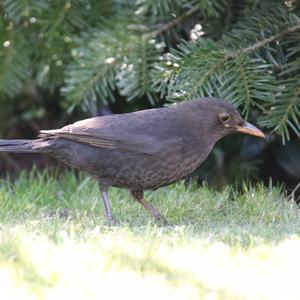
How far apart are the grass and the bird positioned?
0.30 meters

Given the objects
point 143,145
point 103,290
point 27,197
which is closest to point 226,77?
point 143,145

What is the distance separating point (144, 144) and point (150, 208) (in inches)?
18.8

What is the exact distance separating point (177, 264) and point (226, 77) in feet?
7.07

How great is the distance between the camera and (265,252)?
383cm

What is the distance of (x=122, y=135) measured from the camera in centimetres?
514

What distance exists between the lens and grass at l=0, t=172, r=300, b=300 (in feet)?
11.1

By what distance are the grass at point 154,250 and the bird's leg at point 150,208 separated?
7 centimetres

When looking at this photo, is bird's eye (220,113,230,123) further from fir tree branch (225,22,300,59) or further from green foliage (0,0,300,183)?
fir tree branch (225,22,300,59)

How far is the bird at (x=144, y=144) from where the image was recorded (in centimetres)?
503

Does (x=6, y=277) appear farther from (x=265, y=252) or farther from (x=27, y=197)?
(x=27, y=197)

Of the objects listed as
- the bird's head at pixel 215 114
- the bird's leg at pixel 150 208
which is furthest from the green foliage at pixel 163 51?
the bird's leg at pixel 150 208

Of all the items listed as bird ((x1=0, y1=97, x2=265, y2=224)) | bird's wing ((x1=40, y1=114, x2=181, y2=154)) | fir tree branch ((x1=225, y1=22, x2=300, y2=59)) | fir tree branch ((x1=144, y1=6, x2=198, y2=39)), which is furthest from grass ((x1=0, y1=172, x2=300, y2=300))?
fir tree branch ((x1=144, y1=6, x2=198, y2=39))

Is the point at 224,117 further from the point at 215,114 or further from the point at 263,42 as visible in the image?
the point at 263,42

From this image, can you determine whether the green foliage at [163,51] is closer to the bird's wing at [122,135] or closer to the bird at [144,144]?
the bird at [144,144]
